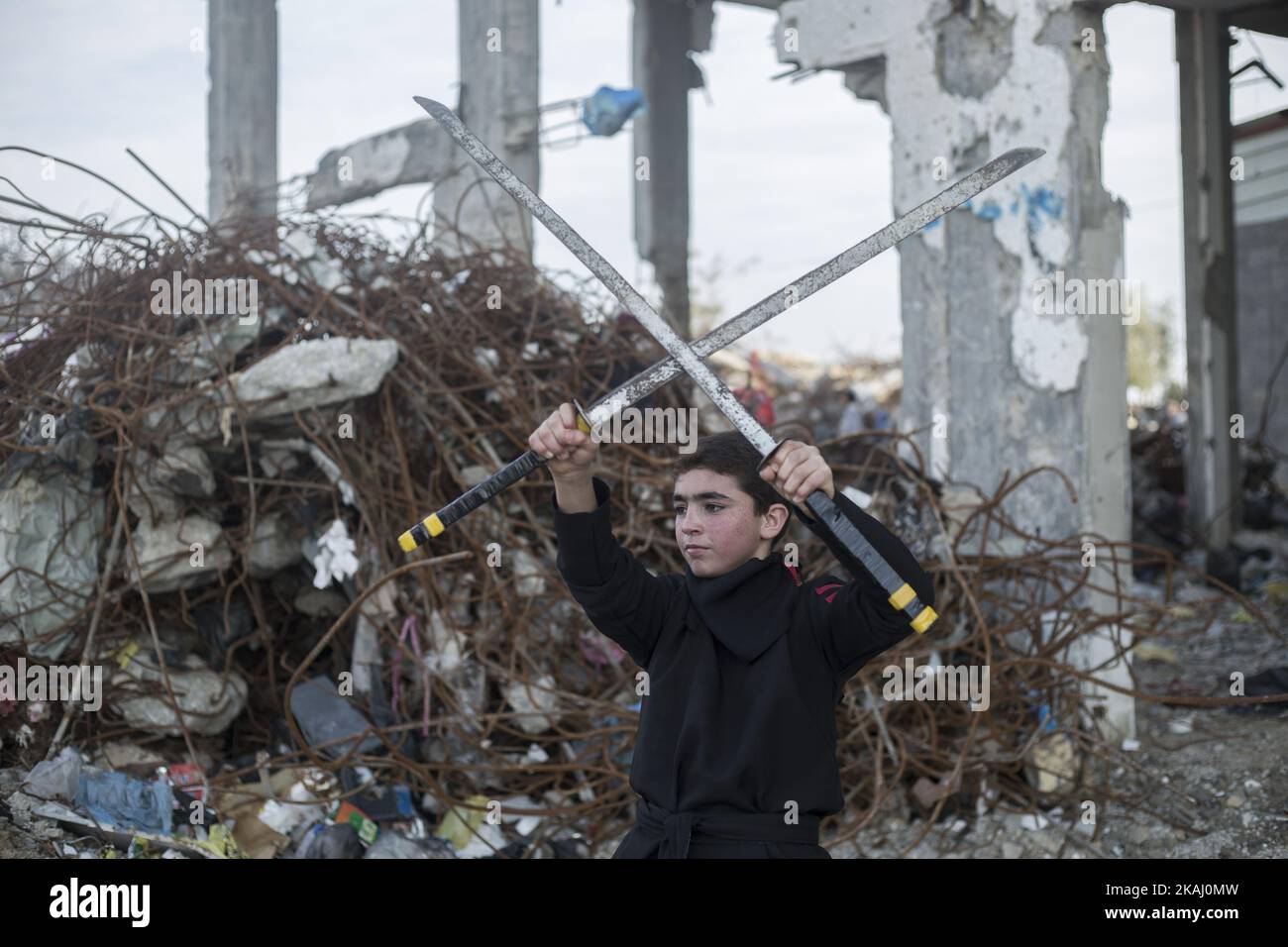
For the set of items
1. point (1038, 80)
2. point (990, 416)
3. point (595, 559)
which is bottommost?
point (595, 559)

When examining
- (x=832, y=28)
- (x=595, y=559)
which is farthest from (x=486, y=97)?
(x=595, y=559)

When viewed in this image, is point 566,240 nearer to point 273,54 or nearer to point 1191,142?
point 273,54

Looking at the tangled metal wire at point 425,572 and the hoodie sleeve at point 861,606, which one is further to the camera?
the tangled metal wire at point 425,572

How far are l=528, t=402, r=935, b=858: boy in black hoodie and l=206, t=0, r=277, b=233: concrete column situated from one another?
281 inches

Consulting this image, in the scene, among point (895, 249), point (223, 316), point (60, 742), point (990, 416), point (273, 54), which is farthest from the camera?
point (273, 54)

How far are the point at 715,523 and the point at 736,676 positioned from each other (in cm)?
31

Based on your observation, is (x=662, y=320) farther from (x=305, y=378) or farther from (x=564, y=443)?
(x=305, y=378)

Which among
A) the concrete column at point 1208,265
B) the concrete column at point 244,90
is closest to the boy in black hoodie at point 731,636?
the concrete column at point 244,90

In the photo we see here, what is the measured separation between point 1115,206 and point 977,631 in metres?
2.00

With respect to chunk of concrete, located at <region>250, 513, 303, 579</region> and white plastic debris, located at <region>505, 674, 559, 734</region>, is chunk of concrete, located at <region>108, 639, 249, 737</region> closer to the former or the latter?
chunk of concrete, located at <region>250, 513, 303, 579</region>

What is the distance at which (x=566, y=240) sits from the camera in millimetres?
2678

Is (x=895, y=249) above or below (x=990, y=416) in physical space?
above

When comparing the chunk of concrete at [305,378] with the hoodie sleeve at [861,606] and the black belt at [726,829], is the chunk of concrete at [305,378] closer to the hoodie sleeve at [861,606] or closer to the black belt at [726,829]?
the hoodie sleeve at [861,606]

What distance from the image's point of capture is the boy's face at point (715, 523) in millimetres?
2426
